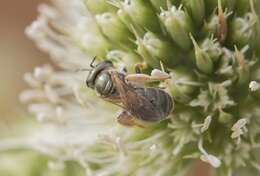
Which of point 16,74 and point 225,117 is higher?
point 16,74

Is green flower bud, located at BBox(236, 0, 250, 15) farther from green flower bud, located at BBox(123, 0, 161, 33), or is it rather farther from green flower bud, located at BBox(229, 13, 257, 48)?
green flower bud, located at BBox(123, 0, 161, 33)

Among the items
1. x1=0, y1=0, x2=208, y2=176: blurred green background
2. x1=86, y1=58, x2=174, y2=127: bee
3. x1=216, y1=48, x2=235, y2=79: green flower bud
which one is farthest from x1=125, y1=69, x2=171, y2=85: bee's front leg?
x1=0, y1=0, x2=208, y2=176: blurred green background

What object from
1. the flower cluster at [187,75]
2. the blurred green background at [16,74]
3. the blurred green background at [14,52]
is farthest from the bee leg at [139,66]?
the blurred green background at [14,52]

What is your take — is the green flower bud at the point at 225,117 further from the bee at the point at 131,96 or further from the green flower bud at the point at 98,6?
the green flower bud at the point at 98,6

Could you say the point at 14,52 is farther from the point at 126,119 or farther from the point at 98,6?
the point at 126,119

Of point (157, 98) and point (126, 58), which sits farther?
point (126, 58)

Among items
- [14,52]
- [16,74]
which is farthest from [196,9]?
[14,52]

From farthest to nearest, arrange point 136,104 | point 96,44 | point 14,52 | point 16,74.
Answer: point 14,52, point 16,74, point 96,44, point 136,104
